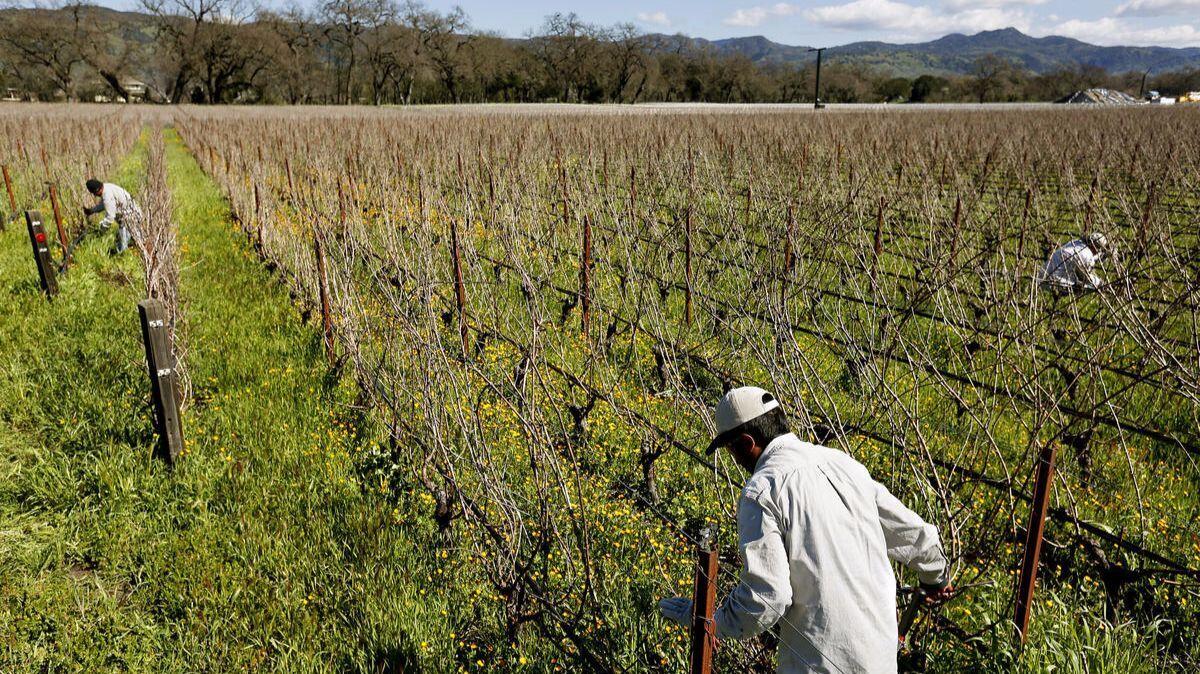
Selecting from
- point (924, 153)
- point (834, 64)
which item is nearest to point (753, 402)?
point (924, 153)

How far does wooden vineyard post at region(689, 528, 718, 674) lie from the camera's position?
1811mm

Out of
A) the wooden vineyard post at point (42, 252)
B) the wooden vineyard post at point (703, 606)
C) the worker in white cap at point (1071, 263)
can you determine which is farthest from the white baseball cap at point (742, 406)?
the wooden vineyard post at point (42, 252)

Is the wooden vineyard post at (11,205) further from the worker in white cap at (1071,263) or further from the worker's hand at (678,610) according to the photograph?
the worker in white cap at (1071,263)

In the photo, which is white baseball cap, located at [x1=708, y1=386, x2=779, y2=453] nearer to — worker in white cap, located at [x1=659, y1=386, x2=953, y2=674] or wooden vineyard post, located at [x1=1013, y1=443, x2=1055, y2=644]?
worker in white cap, located at [x1=659, y1=386, x2=953, y2=674]

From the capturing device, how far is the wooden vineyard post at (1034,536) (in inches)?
97.9

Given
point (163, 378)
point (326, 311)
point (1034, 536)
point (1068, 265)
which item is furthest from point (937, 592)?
point (1068, 265)

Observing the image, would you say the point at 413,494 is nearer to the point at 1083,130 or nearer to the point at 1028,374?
the point at 1028,374

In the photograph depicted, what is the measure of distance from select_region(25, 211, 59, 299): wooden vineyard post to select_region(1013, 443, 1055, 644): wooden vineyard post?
8223 mm

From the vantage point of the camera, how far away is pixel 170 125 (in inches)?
1444

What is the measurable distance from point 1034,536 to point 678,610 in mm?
1402

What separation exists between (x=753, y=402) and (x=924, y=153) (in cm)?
1502

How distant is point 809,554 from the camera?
6.29 feet

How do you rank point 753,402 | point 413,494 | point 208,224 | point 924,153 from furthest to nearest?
1. point 924,153
2. point 208,224
3. point 413,494
4. point 753,402

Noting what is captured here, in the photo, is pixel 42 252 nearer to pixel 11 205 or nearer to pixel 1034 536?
pixel 11 205
